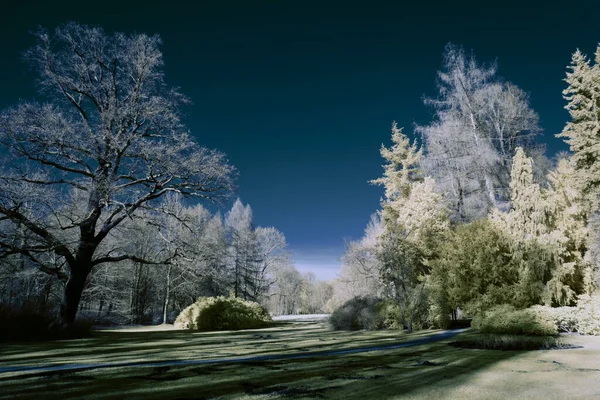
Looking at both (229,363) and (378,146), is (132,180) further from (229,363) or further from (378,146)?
(378,146)

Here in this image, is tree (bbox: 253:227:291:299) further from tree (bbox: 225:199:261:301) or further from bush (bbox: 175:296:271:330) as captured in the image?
bush (bbox: 175:296:271:330)

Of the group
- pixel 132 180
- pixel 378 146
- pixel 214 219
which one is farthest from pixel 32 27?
pixel 214 219

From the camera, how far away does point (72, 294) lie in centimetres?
1217

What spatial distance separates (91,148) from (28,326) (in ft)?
20.5

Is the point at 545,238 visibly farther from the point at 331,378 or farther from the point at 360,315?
the point at 331,378

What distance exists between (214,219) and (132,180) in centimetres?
2601

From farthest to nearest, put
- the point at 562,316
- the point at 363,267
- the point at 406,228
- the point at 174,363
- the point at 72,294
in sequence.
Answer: the point at 363,267 < the point at 406,228 < the point at 72,294 < the point at 562,316 < the point at 174,363

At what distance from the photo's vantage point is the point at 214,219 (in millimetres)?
39875

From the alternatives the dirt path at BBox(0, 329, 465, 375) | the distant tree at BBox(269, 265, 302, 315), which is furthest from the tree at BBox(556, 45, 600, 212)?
the distant tree at BBox(269, 265, 302, 315)

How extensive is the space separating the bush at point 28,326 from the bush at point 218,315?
22.9ft

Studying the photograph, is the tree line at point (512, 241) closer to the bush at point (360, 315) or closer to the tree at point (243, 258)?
the bush at point (360, 315)

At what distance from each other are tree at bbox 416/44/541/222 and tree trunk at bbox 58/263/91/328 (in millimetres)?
20740

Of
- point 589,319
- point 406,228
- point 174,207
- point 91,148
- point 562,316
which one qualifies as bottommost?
point 589,319

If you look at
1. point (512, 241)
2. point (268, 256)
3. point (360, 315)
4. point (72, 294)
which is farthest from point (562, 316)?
point (268, 256)
